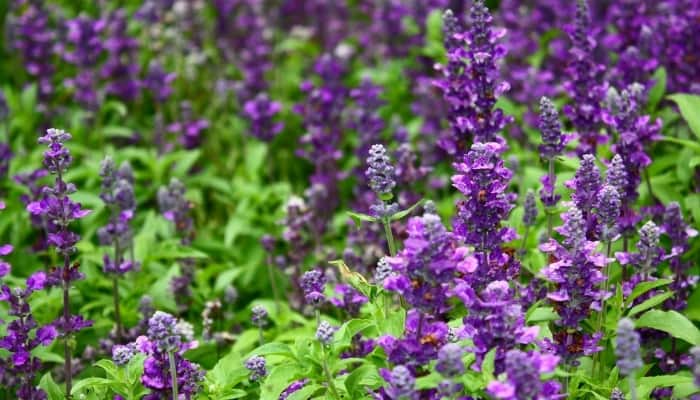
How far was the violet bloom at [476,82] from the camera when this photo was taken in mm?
5066

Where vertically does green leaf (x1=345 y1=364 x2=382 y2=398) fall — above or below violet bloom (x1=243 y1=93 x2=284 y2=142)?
below

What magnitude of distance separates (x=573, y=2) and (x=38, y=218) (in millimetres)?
4942

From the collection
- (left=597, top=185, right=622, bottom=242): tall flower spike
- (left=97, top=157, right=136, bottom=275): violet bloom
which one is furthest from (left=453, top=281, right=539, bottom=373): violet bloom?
(left=97, top=157, right=136, bottom=275): violet bloom

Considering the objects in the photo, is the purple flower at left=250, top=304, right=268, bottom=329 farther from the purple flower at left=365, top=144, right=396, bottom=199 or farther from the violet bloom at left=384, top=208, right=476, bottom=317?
the violet bloom at left=384, top=208, right=476, bottom=317

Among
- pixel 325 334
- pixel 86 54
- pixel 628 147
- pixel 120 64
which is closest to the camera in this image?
pixel 325 334

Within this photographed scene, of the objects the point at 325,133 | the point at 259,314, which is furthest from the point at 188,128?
the point at 259,314

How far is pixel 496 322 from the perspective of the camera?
3664 millimetres

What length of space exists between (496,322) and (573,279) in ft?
1.60

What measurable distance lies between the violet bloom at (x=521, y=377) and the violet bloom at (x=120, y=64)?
585cm

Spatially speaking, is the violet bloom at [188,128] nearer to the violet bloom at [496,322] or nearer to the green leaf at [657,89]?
the green leaf at [657,89]

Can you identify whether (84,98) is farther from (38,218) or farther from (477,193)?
(477,193)

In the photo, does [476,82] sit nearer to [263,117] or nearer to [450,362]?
[450,362]

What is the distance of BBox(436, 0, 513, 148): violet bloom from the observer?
507 centimetres

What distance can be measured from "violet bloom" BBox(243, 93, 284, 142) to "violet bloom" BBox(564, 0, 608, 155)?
2.53m
